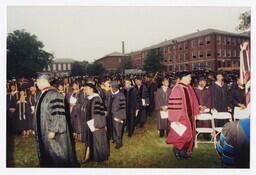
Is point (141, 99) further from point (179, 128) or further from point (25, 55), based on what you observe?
point (25, 55)

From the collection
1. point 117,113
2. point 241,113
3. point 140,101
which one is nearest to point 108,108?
point 117,113

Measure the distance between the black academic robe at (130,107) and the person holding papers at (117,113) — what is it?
12cm

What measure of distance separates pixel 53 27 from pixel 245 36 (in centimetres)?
366

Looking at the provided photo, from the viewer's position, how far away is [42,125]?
246 inches

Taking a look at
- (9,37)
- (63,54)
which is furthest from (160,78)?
(9,37)

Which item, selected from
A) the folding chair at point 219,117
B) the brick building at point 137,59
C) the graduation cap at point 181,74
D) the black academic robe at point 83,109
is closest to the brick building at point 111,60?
the brick building at point 137,59

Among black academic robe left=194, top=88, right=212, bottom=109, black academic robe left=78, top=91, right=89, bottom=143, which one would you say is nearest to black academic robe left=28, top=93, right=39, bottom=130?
black academic robe left=78, top=91, right=89, bottom=143

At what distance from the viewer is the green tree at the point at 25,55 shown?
6555 mm

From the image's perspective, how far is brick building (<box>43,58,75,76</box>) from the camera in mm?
6609

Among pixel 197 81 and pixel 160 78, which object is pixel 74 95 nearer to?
pixel 160 78

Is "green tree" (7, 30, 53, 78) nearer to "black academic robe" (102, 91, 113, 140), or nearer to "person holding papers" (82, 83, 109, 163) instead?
"person holding papers" (82, 83, 109, 163)

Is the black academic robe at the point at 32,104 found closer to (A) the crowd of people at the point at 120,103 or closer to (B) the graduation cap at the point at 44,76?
(A) the crowd of people at the point at 120,103
